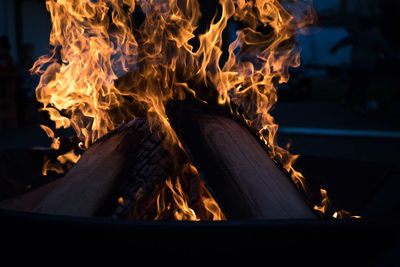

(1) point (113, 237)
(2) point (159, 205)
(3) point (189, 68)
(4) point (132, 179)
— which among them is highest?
(3) point (189, 68)

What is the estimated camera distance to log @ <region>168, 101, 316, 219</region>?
1.49 m

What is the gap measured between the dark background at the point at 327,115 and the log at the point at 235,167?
555 millimetres

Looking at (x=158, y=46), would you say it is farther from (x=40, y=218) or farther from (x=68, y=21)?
(x=40, y=218)

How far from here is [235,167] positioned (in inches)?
62.7

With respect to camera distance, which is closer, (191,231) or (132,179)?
(191,231)

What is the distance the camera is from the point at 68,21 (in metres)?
2.44

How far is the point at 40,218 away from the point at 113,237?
0.19 m

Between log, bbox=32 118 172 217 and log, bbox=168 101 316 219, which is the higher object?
log, bbox=168 101 316 219

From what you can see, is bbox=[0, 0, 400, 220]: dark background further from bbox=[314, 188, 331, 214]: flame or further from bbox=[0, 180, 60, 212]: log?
bbox=[0, 180, 60, 212]: log

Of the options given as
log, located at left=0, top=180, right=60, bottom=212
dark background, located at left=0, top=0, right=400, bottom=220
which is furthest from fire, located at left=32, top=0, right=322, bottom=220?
log, located at left=0, top=180, right=60, bottom=212

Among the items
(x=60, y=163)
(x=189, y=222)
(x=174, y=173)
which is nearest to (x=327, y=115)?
(x=60, y=163)

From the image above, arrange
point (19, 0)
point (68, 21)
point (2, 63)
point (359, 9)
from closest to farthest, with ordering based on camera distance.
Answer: point (68, 21), point (2, 63), point (19, 0), point (359, 9)

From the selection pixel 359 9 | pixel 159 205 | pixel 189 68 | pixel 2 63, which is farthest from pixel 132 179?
pixel 359 9

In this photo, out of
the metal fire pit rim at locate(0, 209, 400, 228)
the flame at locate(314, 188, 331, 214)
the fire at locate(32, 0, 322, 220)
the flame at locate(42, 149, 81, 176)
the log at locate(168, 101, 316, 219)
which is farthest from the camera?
the flame at locate(42, 149, 81, 176)
